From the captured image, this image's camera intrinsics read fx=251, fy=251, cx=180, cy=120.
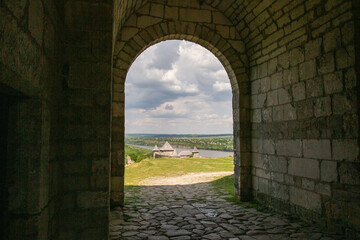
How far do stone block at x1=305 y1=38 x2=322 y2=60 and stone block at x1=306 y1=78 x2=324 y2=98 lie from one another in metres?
0.39

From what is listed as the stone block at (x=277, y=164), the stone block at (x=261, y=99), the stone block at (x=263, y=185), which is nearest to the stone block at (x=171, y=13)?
the stone block at (x=261, y=99)

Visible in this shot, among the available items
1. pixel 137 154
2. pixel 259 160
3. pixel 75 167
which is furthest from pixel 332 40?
pixel 137 154

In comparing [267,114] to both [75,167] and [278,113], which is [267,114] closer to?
[278,113]

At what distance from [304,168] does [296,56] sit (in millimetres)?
1915

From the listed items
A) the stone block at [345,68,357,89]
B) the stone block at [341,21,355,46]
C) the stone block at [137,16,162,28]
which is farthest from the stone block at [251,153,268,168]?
the stone block at [137,16,162,28]

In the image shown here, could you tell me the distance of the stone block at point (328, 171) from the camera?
356 centimetres

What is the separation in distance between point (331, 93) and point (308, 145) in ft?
2.98

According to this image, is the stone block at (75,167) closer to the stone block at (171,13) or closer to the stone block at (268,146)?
the stone block at (268,146)

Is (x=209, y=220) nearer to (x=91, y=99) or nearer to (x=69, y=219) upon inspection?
(x=69, y=219)

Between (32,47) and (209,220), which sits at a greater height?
(32,47)

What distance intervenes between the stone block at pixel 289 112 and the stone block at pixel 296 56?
0.76 metres

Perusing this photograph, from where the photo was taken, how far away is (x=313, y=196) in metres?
3.91

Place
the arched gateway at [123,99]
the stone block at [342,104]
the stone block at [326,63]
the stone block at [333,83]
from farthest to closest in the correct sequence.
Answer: the stone block at [326,63]
the stone block at [333,83]
the stone block at [342,104]
the arched gateway at [123,99]

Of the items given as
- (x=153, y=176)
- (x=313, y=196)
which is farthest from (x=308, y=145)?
(x=153, y=176)
